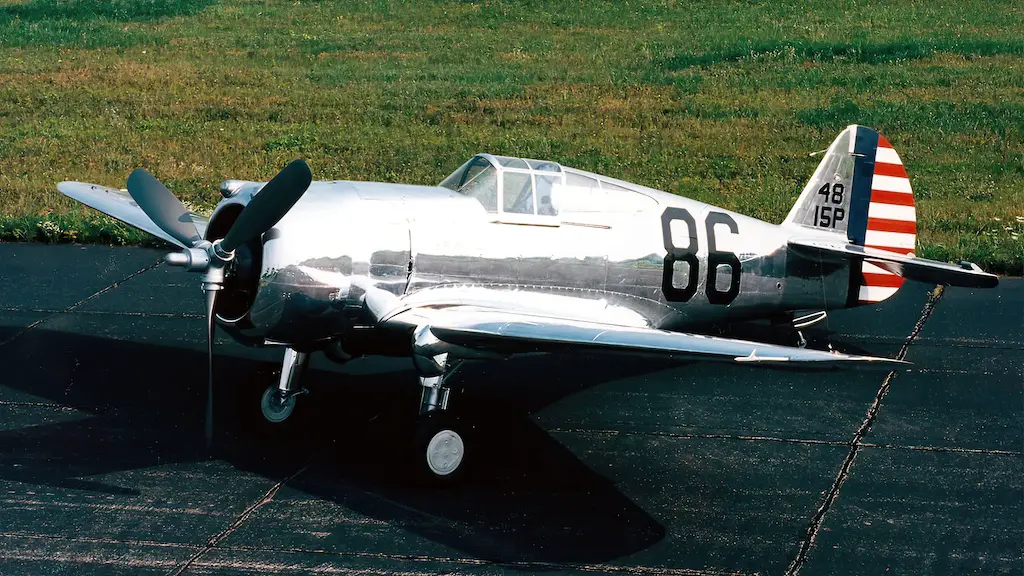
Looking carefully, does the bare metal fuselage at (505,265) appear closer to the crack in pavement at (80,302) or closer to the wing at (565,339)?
the wing at (565,339)

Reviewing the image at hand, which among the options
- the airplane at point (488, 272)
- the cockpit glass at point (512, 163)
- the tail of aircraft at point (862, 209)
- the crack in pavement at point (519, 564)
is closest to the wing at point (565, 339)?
the airplane at point (488, 272)

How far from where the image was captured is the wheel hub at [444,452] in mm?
9438

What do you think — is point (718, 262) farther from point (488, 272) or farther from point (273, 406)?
point (273, 406)

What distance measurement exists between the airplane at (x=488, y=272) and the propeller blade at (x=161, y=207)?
17 millimetres

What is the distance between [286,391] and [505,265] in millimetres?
2296

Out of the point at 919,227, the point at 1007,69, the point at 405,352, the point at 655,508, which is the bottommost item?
the point at 655,508

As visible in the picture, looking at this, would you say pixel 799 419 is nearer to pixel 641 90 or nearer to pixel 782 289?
pixel 782 289

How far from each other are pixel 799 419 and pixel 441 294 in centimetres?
368

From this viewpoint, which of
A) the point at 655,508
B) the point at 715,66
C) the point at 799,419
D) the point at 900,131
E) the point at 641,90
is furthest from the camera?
the point at 715,66

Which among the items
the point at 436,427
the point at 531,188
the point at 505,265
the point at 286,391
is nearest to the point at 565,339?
the point at 436,427

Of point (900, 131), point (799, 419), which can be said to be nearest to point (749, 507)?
point (799, 419)

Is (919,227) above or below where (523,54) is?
below

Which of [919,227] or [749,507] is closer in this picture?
[749,507]

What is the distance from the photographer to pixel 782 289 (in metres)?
11.7
